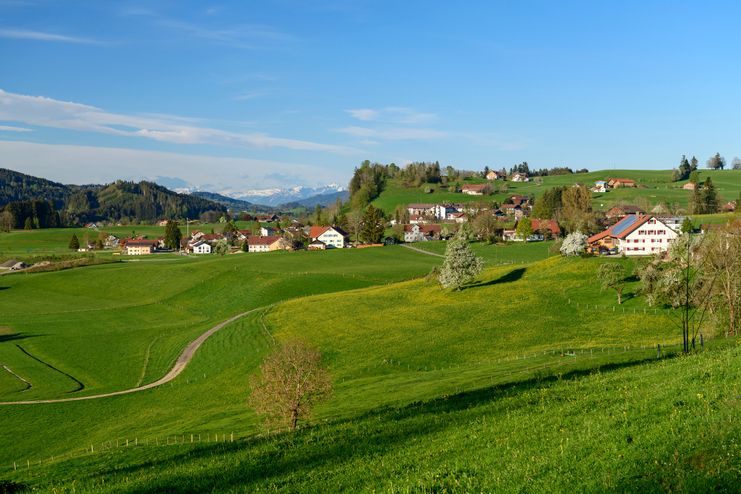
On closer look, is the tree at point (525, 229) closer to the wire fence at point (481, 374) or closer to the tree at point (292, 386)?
the wire fence at point (481, 374)

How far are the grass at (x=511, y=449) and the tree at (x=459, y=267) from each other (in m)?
58.7

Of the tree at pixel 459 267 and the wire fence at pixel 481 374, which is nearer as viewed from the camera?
the wire fence at pixel 481 374

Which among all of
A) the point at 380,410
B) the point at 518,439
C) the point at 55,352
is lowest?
the point at 55,352

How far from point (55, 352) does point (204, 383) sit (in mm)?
29019

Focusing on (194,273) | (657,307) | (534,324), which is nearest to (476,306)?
(534,324)

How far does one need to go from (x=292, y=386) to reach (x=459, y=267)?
6044cm

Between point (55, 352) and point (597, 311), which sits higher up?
point (597, 311)

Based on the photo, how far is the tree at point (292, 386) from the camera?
3497 centimetres

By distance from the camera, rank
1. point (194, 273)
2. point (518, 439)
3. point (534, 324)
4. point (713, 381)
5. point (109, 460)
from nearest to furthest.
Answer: point (518, 439) → point (713, 381) → point (109, 460) → point (534, 324) → point (194, 273)

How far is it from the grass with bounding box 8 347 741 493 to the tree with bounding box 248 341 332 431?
3.27 m

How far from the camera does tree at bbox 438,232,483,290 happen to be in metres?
91.7

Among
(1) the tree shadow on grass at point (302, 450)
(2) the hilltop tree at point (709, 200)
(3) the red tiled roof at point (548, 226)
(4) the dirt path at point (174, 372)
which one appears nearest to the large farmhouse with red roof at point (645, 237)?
(4) the dirt path at point (174, 372)

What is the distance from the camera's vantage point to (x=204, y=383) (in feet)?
201

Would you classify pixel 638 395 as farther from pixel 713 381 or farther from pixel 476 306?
pixel 476 306
